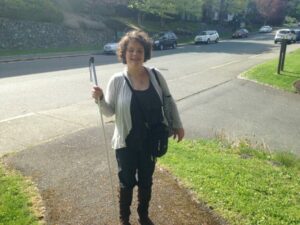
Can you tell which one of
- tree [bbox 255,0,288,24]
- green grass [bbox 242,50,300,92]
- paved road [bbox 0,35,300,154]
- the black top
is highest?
the black top

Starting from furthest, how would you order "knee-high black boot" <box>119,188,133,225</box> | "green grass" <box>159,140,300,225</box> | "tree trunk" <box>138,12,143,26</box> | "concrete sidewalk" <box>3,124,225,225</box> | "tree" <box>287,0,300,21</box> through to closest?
1. "tree" <box>287,0,300,21</box>
2. "tree trunk" <box>138,12,143,26</box>
3. "green grass" <box>159,140,300,225</box>
4. "concrete sidewalk" <box>3,124,225,225</box>
5. "knee-high black boot" <box>119,188,133,225</box>

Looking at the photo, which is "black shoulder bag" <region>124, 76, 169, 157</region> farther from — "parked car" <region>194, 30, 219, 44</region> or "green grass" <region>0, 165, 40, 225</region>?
"parked car" <region>194, 30, 219, 44</region>

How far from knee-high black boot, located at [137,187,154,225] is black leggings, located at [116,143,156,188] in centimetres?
20

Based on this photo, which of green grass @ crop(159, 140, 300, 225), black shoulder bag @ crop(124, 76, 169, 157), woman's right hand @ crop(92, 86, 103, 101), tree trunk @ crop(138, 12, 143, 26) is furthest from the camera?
tree trunk @ crop(138, 12, 143, 26)

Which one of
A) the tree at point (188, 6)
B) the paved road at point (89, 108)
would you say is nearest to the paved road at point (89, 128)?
the paved road at point (89, 108)

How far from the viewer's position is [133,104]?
3580 mm

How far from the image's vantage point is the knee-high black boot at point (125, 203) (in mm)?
3891

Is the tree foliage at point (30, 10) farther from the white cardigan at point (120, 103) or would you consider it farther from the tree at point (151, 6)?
the white cardigan at point (120, 103)

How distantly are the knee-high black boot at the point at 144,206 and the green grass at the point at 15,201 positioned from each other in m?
1.12

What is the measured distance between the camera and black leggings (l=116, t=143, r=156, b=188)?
369 cm

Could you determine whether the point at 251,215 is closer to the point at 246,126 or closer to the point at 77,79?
the point at 246,126

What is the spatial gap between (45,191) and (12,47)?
2402 centimetres

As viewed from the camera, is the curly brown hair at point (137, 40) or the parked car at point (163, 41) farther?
the parked car at point (163, 41)

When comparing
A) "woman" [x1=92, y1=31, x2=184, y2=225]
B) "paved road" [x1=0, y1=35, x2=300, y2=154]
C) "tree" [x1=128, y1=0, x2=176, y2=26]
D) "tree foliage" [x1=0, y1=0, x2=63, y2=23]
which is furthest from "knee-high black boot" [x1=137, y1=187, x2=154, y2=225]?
"tree" [x1=128, y1=0, x2=176, y2=26]
